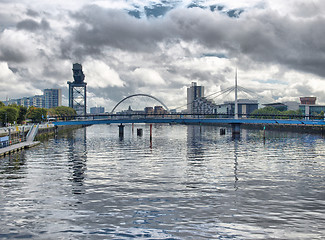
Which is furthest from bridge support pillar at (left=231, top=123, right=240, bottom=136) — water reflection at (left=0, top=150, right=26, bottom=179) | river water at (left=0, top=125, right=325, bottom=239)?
water reflection at (left=0, top=150, right=26, bottom=179)

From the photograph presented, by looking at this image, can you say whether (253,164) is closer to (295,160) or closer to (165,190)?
(295,160)

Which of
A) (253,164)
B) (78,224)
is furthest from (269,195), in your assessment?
(253,164)

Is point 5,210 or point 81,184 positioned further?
point 81,184

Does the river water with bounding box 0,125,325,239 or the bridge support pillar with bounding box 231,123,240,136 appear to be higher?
the bridge support pillar with bounding box 231,123,240,136

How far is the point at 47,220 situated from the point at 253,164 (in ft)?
105

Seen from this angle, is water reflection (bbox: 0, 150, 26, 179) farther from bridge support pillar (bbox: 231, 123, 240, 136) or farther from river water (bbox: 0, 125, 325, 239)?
bridge support pillar (bbox: 231, 123, 240, 136)

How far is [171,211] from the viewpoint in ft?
76.6

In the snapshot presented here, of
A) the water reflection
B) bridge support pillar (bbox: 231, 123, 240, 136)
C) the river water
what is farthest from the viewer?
bridge support pillar (bbox: 231, 123, 240, 136)

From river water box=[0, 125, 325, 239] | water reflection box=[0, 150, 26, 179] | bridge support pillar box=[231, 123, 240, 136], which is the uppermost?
bridge support pillar box=[231, 123, 240, 136]

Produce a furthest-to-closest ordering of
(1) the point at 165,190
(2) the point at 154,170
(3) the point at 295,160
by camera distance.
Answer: (3) the point at 295,160, (2) the point at 154,170, (1) the point at 165,190

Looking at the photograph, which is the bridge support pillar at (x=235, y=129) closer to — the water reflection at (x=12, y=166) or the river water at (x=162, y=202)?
the river water at (x=162, y=202)

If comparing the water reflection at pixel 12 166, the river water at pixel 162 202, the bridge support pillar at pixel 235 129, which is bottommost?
the river water at pixel 162 202

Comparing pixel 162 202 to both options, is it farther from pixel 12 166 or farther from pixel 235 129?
pixel 235 129

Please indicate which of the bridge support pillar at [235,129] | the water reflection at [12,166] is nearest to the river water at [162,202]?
the water reflection at [12,166]
